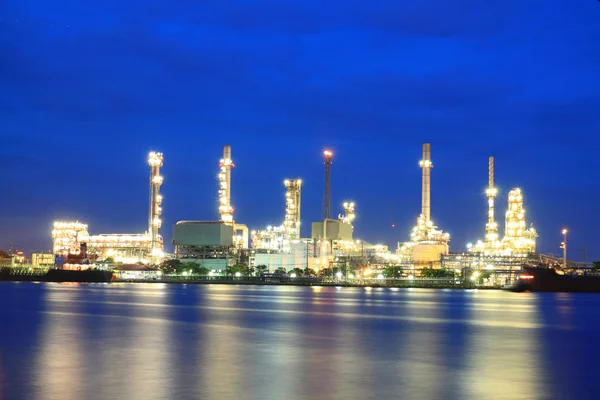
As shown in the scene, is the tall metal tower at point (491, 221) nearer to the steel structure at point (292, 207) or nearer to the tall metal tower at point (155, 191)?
the steel structure at point (292, 207)

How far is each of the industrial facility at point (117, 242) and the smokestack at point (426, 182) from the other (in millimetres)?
56520

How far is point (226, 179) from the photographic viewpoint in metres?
177

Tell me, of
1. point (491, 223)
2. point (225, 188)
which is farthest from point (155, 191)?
point (491, 223)

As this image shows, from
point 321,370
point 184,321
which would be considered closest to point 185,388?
point 321,370

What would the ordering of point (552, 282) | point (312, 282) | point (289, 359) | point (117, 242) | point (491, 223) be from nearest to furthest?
1. point (289, 359)
2. point (552, 282)
3. point (312, 282)
4. point (491, 223)
5. point (117, 242)

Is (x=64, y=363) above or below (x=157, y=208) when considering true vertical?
below

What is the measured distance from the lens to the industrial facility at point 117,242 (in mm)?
173750

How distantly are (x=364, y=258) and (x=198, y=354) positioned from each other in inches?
5741

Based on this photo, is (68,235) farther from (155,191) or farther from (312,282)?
(312,282)

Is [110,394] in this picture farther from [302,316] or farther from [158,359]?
[302,316]

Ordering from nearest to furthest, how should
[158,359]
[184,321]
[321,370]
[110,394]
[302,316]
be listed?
1. [110,394]
2. [321,370]
3. [158,359]
4. [184,321]
5. [302,316]

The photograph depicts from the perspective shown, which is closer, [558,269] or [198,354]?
[198,354]

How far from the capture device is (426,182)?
176m

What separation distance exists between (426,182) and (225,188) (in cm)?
4350
